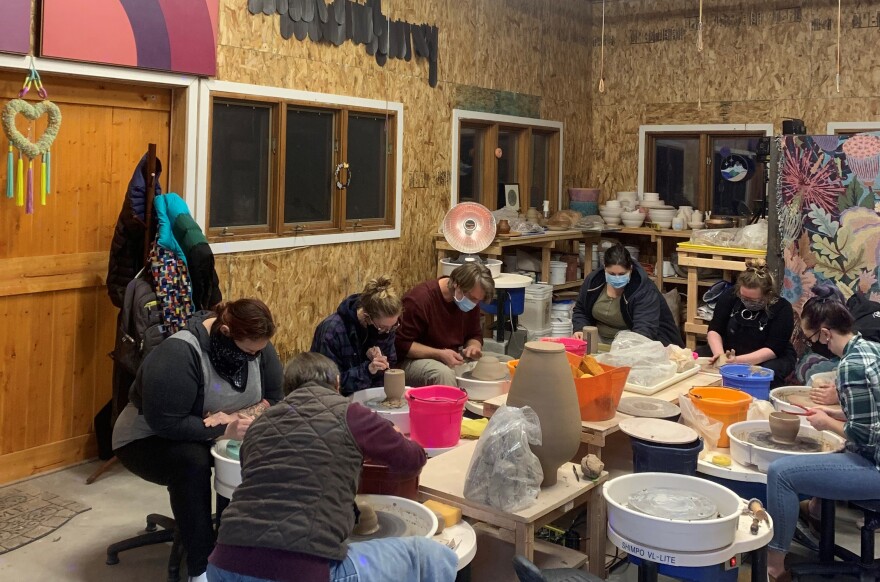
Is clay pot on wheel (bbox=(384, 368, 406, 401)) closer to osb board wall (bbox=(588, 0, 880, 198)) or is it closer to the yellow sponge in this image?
the yellow sponge

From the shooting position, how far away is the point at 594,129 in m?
9.95

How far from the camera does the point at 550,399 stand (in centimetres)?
316

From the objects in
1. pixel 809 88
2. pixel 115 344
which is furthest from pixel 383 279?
pixel 809 88

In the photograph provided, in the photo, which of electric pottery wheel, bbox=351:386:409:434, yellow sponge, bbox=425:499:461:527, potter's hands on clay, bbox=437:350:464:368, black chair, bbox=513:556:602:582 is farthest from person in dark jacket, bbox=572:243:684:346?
black chair, bbox=513:556:602:582

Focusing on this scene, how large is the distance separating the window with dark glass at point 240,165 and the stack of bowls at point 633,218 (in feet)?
13.7

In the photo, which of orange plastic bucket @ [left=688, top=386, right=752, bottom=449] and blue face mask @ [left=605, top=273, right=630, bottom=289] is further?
blue face mask @ [left=605, top=273, right=630, bottom=289]

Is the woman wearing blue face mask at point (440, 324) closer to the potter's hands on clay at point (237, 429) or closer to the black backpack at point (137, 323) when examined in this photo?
the black backpack at point (137, 323)

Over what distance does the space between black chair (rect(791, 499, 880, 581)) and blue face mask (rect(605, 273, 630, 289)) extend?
2.19 meters

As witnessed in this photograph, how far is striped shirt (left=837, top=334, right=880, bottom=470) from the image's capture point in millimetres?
3479

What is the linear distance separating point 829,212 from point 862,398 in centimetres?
279

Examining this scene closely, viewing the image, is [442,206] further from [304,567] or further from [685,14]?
[304,567]

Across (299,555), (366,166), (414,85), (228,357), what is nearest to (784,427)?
(299,555)

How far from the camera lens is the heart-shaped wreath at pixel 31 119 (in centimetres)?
458

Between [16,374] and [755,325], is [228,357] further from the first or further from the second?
[755,325]
